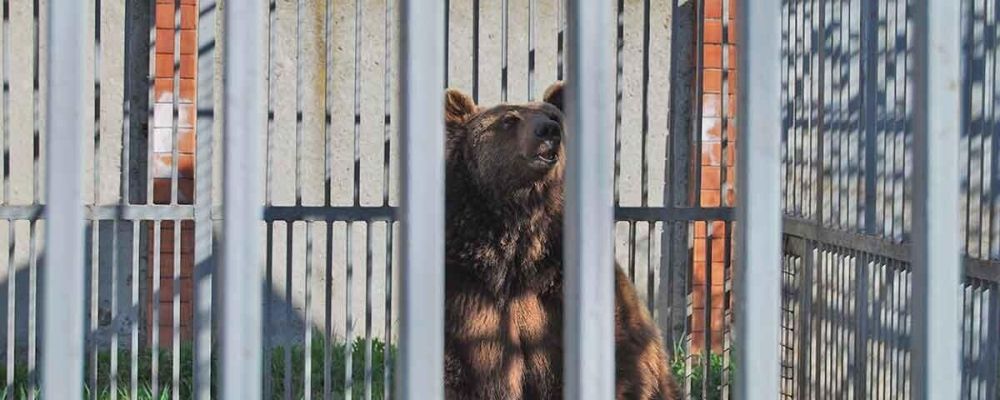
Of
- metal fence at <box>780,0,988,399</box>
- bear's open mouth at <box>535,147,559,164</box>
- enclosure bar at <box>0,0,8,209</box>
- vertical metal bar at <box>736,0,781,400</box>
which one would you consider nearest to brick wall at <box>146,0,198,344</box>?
enclosure bar at <box>0,0,8,209</box>

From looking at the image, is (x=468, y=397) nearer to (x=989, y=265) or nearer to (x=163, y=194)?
(x=989, y=265)

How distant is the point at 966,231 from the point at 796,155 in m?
1.58

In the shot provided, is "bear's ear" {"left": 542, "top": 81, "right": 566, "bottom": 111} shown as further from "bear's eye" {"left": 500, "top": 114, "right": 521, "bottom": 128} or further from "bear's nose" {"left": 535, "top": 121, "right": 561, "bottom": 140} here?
"bear's nose" {"left": 535, "top": 121, "right": 561, "bottom": 140}

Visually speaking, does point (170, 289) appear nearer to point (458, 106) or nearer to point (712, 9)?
point (458, 106)

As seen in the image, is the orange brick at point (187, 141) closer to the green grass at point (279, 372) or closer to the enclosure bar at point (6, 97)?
the green grass at point (279, 372)

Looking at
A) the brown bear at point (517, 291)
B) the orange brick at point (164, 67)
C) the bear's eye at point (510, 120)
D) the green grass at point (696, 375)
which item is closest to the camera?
the brown bear at point (517, 291)

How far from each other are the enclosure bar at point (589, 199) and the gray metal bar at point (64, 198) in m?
0.43

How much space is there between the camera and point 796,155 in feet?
17.3

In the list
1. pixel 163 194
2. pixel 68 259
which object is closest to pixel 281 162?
pixel 163 194

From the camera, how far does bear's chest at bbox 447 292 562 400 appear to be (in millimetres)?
3871

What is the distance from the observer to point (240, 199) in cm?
106

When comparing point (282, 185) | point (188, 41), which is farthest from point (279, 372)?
point (188, 41)

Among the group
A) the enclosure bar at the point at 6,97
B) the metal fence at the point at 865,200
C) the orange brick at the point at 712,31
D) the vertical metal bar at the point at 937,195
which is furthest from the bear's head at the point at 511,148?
the vertical metal bar at the point at 937,195

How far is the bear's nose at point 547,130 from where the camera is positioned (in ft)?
13.7
